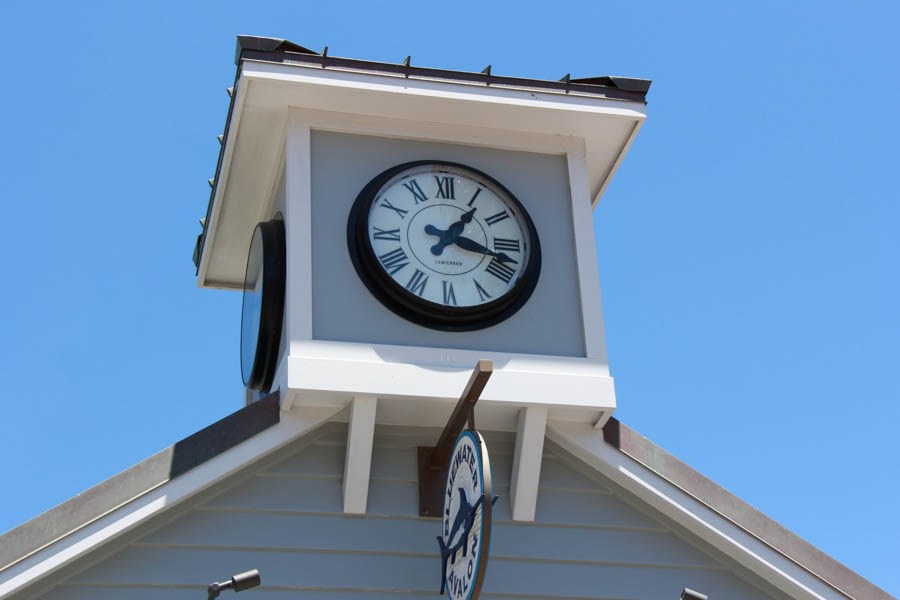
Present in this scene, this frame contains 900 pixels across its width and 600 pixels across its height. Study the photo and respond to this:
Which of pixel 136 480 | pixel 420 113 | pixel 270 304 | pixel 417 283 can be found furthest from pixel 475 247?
pixel 136 480

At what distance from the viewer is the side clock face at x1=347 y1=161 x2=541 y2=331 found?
7.16 meters

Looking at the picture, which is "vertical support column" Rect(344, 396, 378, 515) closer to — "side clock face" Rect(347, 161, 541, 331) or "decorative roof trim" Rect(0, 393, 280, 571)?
"decorative roof trim" Rect(0, 393, 280, 571)

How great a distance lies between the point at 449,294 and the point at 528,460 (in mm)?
1081

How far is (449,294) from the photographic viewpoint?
7242 mm

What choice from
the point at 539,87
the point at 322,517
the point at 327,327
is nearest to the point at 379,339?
the point at 327,327

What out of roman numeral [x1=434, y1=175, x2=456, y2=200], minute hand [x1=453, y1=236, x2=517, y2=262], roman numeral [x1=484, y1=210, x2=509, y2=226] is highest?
roman numeral [x1=434, y1=175, x2=456, y2=200]

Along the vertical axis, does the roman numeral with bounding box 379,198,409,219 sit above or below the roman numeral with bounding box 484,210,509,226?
below

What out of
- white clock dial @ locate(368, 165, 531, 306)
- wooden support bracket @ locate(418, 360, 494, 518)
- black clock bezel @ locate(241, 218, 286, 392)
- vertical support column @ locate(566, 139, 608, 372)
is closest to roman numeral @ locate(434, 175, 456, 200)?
white clock dial @ locate(368, 165, 531, 306)

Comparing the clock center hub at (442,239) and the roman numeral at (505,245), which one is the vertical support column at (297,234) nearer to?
the clock center hub at (442,239)

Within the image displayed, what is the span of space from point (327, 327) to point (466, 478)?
4.47 ft

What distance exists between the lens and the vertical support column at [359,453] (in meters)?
6.74

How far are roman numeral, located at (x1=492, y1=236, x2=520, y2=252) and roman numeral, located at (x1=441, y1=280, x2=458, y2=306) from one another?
42 cm

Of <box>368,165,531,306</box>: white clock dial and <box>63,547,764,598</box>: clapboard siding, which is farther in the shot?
<box>368,165,531,306</box>: white clock dial

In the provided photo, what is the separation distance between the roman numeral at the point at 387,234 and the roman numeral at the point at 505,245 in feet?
2.02
